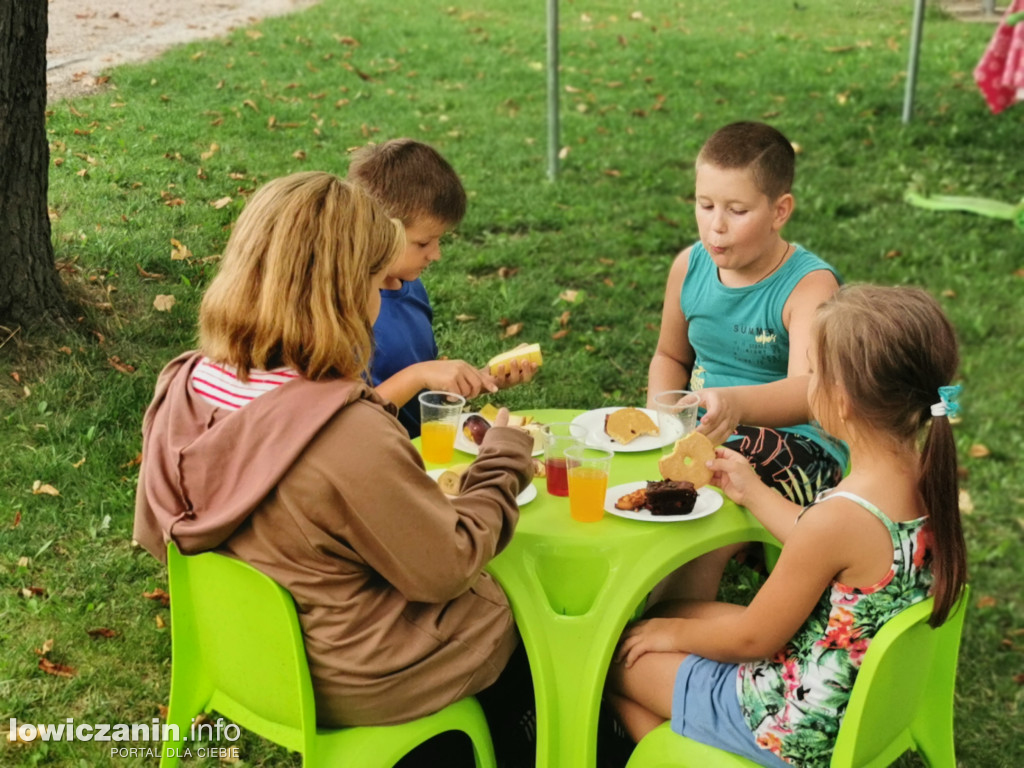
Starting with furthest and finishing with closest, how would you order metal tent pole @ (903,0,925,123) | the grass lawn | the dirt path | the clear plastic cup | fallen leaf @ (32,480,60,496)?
metal tent pole @ (903,0,925,123)
the dirt path
fallen leaf @ (32,480,60,496)
the grass lawn
the clear plastic cup

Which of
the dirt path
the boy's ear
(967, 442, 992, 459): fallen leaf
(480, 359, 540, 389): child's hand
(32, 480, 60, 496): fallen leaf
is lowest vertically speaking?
(967, 442, 992, 459): fallen leaf

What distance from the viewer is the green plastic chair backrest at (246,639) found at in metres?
2.24

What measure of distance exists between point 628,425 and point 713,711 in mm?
892

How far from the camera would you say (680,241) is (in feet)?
23.8

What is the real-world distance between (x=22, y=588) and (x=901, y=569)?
288 cm

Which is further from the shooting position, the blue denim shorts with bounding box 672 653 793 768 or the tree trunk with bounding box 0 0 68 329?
the tree trunk with bounding box 0 0 68 329

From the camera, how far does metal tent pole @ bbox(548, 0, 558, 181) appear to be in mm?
7436

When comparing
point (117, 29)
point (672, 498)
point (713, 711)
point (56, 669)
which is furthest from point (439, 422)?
point (117, 29)

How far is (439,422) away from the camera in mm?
2953

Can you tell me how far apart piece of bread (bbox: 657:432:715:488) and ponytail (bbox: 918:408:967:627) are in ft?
1.86

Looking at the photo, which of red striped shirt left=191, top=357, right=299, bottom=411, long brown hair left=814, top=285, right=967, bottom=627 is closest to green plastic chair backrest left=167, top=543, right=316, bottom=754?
red striped shirt left=191, top=357, right=299, bottom=411

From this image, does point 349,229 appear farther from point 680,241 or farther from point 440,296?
point 680,241

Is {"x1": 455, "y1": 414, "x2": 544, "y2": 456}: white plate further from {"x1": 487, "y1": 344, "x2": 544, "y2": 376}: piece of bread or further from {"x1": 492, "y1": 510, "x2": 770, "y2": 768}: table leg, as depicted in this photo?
{"x1": 492, "y1": 510, "x2": 770, "y2": 768}: table leg

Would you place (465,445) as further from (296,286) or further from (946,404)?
(946,404)
